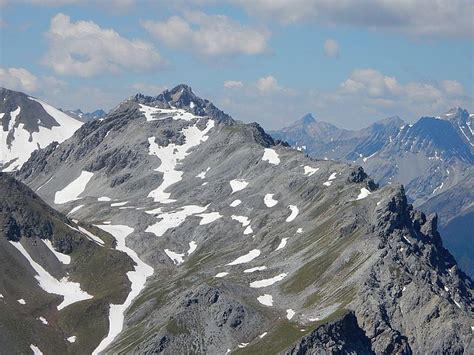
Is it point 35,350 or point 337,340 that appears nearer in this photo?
point 337,340

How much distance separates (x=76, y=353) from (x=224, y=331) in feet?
125

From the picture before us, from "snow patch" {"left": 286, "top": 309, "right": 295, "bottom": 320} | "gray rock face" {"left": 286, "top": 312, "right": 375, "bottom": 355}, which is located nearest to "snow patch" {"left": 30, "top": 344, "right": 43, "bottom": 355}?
"snow patch" {"left": 286, "top": 309, "right": 295, "bottom": 320}

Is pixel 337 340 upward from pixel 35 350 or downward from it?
downward

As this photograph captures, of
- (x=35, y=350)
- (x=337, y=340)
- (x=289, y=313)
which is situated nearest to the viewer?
(x=337, y=340)

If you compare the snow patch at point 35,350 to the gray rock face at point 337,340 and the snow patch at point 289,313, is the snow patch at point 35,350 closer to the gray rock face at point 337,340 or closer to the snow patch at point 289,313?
the snow patch at point 289,313

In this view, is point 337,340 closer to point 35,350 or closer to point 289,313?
point 289,313

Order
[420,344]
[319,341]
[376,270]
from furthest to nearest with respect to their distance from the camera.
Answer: [376,270], [420,344], [319,341]

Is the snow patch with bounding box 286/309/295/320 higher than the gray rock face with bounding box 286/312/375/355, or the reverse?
the snow patch with bounding box 286/309/295/320

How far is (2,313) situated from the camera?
198 meters

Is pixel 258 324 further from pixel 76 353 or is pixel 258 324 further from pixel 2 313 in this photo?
pixel 2 313

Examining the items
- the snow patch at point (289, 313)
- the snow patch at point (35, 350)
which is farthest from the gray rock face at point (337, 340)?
the snow patch at point (35, 350)

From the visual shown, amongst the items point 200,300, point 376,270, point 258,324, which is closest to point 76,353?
point 200,300

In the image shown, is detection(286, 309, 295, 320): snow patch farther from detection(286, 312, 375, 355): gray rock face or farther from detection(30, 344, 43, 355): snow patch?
detection(30, 344, 43, 355): snow patch

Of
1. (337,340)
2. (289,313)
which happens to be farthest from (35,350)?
(337,340)
